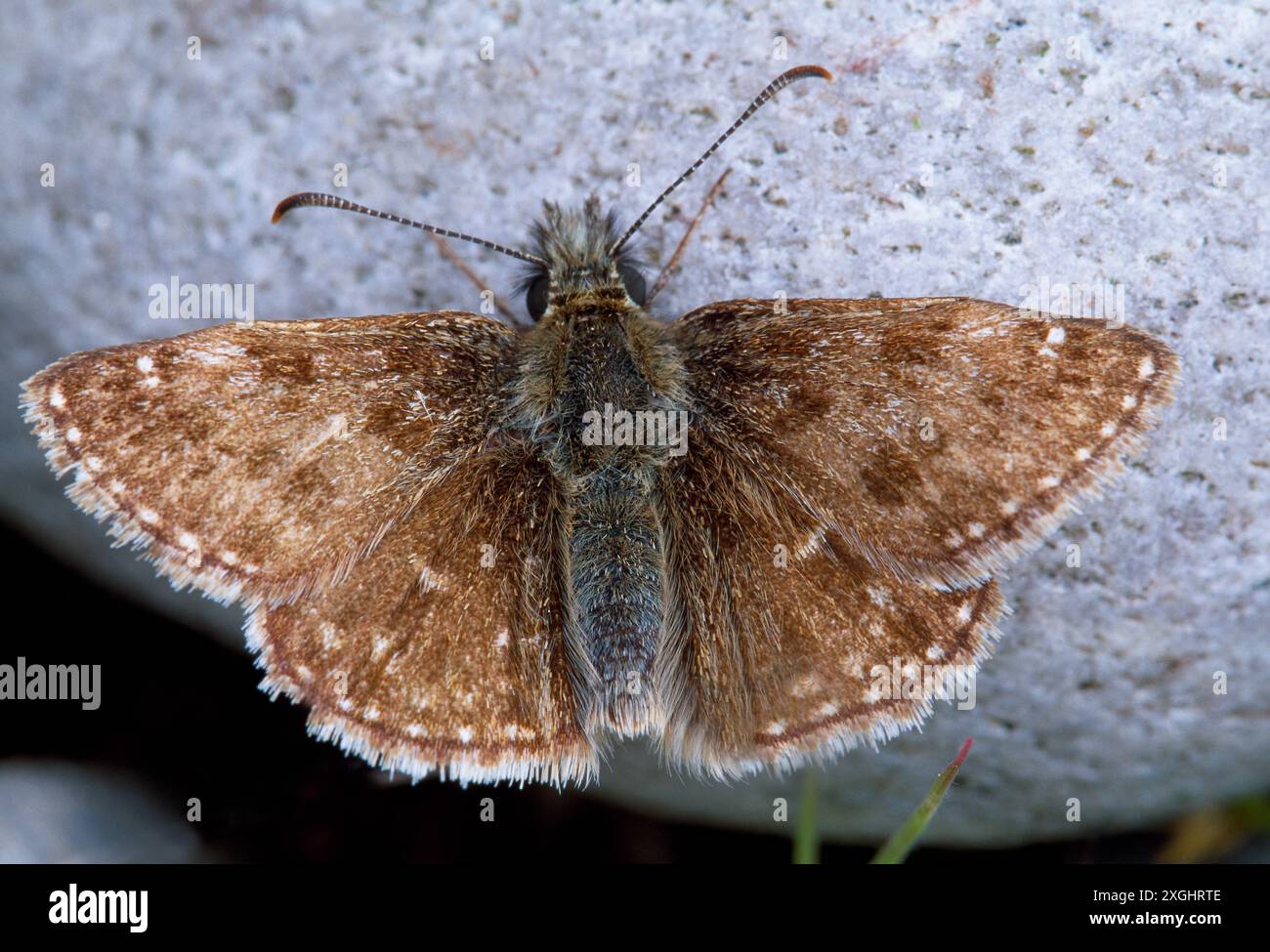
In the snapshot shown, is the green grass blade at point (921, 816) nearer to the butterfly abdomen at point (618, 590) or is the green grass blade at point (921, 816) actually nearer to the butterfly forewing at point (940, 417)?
the butterfly forewing at point (940, 417)

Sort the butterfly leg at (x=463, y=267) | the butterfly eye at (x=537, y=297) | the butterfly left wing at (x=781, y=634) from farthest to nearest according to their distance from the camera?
the butterfly leg at (x=463, y=267)
the butterfly eye at (x=537, y=297)
the butterfly left wing at (x=781, y=634)

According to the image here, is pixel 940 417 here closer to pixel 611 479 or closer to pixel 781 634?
pixel 781 634

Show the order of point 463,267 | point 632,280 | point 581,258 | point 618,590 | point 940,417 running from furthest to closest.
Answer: point 463,267 < point 632,280 < point 581,258 < point 618,590 < point 940,417

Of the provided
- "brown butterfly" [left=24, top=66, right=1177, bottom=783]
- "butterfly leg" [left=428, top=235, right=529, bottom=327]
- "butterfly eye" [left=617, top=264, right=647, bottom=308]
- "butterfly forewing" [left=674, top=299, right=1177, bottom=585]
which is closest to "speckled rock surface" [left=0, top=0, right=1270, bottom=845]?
"butterfly leg" [left=428, top=235, right=529, bottom=327]

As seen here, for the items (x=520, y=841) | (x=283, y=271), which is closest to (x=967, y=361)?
(x=283, y=271)

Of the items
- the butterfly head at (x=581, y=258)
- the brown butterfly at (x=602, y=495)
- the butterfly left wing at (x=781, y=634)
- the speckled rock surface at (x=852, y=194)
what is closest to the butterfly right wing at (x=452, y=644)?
the brown butterfly at (x=602, y=495)

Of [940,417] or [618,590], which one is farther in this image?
[618,590]

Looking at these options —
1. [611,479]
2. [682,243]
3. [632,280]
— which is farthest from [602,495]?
[682,243]
